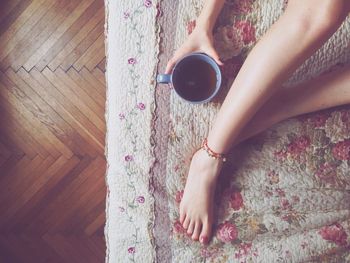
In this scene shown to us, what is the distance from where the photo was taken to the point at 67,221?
1.18m

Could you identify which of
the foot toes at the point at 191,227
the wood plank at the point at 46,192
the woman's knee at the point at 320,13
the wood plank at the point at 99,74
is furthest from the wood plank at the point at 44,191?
the woman's knee at the point at 320,13

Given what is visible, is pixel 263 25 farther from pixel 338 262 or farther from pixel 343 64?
pixel 338 262

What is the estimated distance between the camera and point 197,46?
82cm

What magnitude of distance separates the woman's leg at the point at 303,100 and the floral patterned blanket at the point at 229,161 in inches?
0.9

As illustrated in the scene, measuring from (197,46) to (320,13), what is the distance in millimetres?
247

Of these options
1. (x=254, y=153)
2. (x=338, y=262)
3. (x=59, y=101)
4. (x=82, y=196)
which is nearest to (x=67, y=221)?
(x=82, y=196)

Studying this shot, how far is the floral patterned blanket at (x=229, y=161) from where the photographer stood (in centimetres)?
82

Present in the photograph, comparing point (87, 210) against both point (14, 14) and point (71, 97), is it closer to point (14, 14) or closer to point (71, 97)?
point (71, 97)

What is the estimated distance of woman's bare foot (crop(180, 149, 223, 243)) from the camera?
83cm

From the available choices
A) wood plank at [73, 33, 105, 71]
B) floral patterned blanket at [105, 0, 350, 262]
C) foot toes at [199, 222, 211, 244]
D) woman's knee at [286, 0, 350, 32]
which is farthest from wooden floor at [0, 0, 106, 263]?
woman's knee at [286, 0, 350, 32]

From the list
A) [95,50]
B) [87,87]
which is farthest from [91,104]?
[95,50]

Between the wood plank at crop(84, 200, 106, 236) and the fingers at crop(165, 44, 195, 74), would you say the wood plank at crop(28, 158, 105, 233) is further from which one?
the fingers at crop(165, 44, 195, 74)

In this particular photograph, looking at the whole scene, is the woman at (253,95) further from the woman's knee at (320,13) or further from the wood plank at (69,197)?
the wood plank at (69,197)

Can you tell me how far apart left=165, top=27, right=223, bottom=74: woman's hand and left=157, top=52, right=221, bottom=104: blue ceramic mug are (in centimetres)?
3
